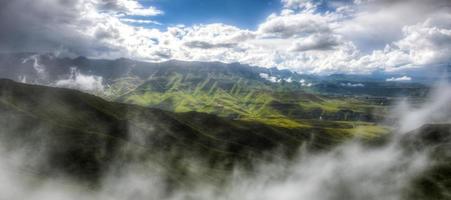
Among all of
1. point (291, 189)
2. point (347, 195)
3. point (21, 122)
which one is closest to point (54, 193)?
point (21, 122)

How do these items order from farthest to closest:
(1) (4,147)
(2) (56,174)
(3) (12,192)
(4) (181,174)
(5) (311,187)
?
(5) (311,187) < (4) (181,174) < (1) (4,147) < (2) (56,174) < (3) (12,192)

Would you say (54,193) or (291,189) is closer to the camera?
(54,193)

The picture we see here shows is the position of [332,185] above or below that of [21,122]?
below

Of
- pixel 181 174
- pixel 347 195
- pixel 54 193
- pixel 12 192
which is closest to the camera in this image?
pixel 12 192

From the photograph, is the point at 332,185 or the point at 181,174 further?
the point at 332,185

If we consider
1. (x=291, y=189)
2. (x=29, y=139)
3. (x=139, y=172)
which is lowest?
(x=291, y=189)

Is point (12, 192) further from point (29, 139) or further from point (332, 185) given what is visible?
point (332, 185)

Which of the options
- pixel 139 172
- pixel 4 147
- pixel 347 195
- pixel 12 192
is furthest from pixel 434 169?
pixel 4 147

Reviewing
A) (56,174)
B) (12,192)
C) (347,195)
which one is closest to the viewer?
(12,192)

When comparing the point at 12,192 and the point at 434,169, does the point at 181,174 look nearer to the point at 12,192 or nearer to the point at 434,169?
the point at 12,192
